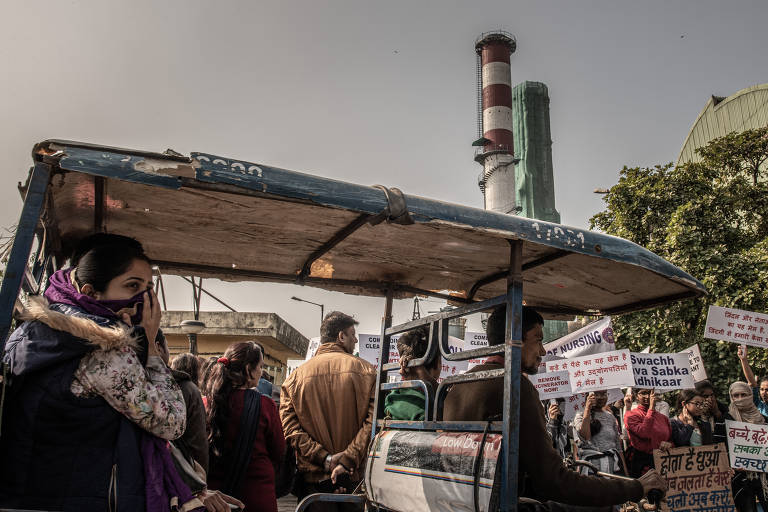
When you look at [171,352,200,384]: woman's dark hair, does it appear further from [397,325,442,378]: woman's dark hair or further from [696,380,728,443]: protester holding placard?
[696,380,728,443]: protester holding placard

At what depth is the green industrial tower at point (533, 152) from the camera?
49.2 m

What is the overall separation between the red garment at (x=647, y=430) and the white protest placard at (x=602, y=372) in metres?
0.40

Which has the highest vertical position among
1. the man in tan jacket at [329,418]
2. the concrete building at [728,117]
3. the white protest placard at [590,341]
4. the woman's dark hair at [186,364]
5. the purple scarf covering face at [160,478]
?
the concrete building at [728,117]

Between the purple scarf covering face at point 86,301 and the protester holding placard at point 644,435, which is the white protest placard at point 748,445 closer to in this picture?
the protester holding placard at point 644,435

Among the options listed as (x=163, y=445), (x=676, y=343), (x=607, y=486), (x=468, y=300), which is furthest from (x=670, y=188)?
(x=163, y=445)

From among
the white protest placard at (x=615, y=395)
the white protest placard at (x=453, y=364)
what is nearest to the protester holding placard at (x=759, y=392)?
the white protest placard at (x=615, y=395)

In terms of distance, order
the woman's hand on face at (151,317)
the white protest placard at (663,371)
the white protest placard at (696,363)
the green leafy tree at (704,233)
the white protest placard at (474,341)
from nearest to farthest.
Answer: the woman's hand on face at (151,317) → the white protest placard at (663,371) → the white protest placard at (696,363) → the white protest placard at (474,341) → the green leafy tree at (704,233)

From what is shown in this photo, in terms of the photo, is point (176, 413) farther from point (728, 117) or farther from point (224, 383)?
point (728, 117)

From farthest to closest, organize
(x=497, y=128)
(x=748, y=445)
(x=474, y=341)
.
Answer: (x=497, y=128)
(x=474, y=341)
(x=748, y=445)

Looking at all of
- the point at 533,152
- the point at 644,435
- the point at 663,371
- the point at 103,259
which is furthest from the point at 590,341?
the point at 533,152

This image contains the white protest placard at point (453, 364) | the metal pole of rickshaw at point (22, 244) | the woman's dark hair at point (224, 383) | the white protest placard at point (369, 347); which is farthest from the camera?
the white protest placard at point (369, 347)

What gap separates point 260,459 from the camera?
332 centimetres

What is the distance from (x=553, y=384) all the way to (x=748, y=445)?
222 centimetres

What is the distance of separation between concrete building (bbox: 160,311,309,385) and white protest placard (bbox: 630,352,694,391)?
42.1 ft
